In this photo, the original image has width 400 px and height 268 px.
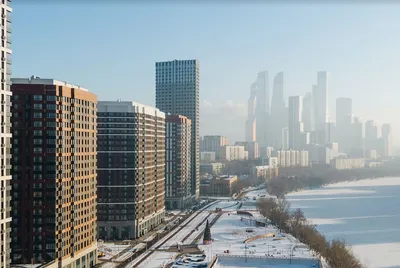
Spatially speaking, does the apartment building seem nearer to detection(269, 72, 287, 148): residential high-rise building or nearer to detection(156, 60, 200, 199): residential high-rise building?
detection(269, 72, 287, 148): residential high-rise building

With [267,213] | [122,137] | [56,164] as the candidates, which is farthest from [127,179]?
[267,213]

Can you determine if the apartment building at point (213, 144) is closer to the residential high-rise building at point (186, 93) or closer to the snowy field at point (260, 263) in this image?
the residential high-rise building at point (186, 93)

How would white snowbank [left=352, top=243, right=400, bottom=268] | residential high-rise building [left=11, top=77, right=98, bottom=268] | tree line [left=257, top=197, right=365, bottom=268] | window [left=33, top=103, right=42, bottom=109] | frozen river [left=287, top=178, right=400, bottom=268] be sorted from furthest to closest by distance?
frozen river [left=287, top=178, right=400, bottom=268], white snowbank [left=352, top=243, right=400, bottom=268], tree line [left=257, top=197, right=365, bottom=268], window [left=33, top=103, right=42, bottom=109], residential high-rise building [left=11, top=77, right=98, bottom=268]

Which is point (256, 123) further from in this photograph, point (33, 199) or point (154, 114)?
point (33, 199)

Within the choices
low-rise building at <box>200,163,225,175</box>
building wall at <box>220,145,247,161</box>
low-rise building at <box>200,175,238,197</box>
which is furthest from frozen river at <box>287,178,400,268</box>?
building wall at <box>220,145,247,161</box>

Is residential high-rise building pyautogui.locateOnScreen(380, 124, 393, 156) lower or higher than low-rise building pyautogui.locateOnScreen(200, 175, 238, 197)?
higher

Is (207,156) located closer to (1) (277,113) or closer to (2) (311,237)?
(2) (311,237)

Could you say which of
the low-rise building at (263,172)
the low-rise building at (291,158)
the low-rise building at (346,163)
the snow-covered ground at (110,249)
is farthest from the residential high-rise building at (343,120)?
the snow-covered ground at (110,249)
